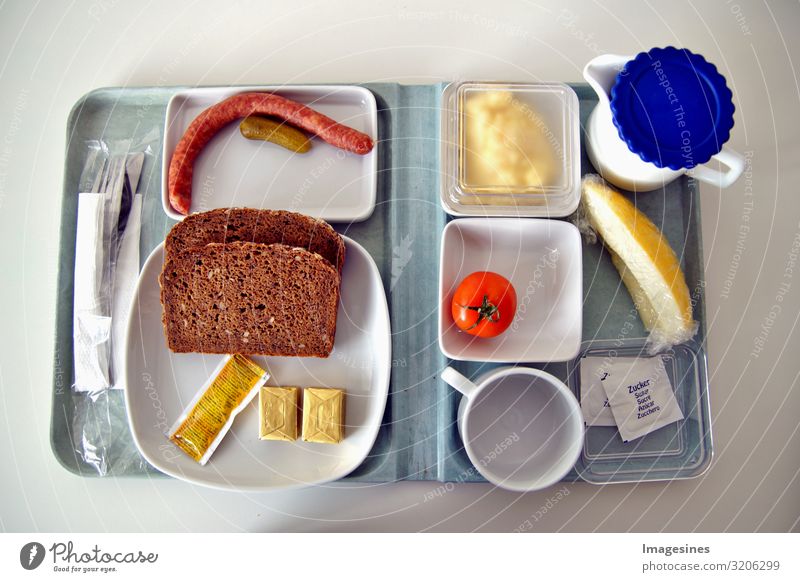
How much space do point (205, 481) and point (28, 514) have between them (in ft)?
1.15

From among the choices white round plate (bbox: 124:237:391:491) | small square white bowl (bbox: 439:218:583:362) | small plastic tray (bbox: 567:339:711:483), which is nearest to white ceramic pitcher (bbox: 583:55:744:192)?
small square white bowl (bbox: 439:218:583:362)

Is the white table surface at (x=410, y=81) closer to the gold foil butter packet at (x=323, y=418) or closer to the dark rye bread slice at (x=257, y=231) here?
the gold foil butter packet at (x=323, y=418)

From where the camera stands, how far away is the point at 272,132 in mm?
952

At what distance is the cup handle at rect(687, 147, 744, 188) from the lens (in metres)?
0.84

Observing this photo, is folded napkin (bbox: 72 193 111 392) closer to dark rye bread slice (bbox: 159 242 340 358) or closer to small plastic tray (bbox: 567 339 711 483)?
dark rye bread slice (bbox: 159 242 340 358)

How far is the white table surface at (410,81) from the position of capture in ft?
3.07

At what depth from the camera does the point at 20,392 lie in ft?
3.27

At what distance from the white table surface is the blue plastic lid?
227 millimetres

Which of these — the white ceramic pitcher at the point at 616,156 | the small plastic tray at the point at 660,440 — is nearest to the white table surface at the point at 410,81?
the small plastic tray at the point at 660,440

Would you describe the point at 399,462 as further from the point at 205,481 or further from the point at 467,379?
the point at 205,481

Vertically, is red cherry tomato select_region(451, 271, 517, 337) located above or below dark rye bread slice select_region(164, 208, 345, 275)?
below
